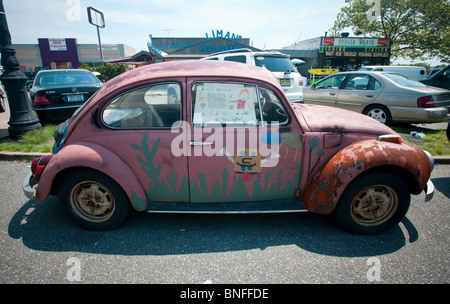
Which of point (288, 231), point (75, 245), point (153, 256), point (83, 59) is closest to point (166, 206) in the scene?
point (153, 256)

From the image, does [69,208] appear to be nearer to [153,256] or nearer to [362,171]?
[153,256]

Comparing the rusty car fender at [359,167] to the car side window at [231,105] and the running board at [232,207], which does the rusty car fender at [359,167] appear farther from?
the car side window at [231,105]

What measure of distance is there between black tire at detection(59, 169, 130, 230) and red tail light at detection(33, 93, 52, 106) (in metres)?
4.72

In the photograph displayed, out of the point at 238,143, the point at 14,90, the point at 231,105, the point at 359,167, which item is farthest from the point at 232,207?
the point at 14,90

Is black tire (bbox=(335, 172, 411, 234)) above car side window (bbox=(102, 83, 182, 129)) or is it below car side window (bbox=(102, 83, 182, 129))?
below

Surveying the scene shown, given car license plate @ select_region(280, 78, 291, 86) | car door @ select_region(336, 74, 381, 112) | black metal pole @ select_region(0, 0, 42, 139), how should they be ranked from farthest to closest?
car license plate @ select_region(280, 78, 291, 86) < car door @ select_region(336, 74, 381, 112) < black metal pole @ select_region(0, 0, 42, 139)

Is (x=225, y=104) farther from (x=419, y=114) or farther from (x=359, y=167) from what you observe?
(x=419, y=114)

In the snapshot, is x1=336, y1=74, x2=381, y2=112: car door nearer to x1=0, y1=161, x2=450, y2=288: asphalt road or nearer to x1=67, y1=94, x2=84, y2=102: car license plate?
x1=0, y1=161, x2=450, y2=288: asphalt road

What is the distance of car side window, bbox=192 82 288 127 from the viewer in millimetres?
2445

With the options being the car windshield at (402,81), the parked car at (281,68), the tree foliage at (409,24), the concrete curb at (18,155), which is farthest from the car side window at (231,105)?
the tree foliage at (409,24)

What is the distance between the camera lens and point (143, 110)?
2.58 m

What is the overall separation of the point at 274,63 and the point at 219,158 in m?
5.55

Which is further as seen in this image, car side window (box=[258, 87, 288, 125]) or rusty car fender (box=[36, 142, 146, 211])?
car side window (box=[258, 87, 288, 125])

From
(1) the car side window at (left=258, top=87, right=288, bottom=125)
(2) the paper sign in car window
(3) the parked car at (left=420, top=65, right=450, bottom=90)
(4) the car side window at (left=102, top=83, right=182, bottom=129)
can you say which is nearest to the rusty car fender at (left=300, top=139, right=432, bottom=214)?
(1) the car side window at (left=258, top=87, right=288, bottom=125)
